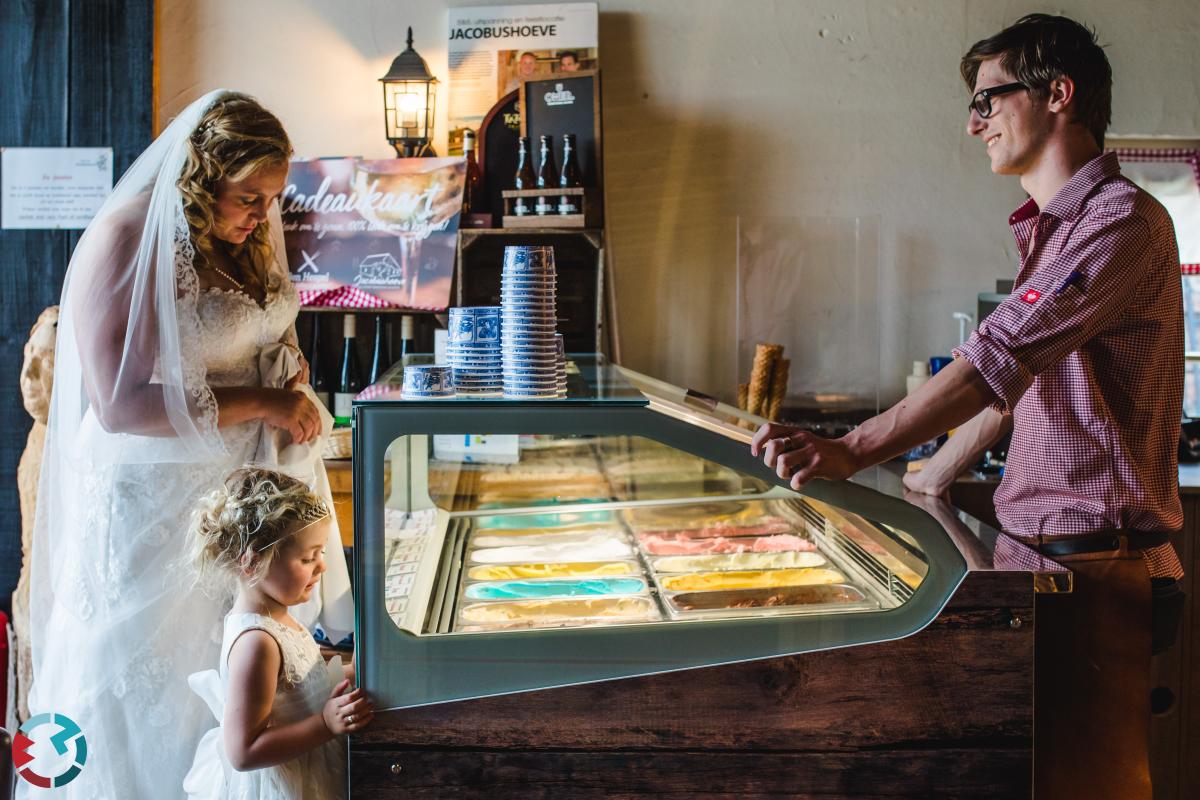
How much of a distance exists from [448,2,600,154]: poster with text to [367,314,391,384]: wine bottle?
0.77 metres

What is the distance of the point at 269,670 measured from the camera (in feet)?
5.84

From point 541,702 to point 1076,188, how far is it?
1307mm

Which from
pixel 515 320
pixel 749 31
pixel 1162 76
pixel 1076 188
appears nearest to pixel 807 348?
pixel 749 31

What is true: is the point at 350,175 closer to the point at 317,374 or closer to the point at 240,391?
the point at 317,374

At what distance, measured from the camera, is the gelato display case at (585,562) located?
166cm

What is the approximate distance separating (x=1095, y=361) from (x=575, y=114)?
230cm

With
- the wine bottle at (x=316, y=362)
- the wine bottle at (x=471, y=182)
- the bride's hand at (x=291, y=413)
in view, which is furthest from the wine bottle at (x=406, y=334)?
the bride's hand at (x=291, y=413)

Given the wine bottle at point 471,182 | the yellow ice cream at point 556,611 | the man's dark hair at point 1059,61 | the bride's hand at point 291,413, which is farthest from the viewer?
the wine bottle at point 471,182

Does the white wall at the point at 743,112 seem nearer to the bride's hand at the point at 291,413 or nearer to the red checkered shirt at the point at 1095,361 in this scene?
the bride's hand at the point at 291,413

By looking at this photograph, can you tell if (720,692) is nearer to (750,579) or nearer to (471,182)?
(750,579)

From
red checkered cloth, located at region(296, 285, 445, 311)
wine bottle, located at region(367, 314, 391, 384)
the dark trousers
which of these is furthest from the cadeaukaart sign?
the dark trousers

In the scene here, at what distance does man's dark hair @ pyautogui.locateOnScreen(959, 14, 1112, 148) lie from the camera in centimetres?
191

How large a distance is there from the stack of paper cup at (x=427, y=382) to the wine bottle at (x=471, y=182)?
212 cm

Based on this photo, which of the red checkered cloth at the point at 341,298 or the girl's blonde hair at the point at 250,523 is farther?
the red checkered cloth at the point at 341,298
